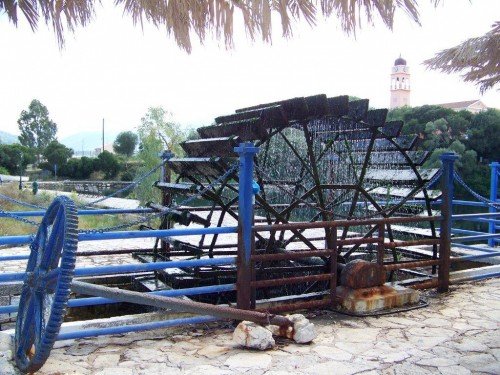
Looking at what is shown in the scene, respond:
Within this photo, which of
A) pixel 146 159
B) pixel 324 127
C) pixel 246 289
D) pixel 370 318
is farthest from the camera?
pixel 146 159

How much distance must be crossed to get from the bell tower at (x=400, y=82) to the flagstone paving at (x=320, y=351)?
77370 millimetres

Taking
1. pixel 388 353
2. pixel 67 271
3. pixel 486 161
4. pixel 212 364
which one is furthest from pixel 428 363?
pixel 486 161

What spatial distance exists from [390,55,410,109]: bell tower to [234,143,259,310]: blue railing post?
77.7 metres

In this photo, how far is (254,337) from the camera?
3.63 metres

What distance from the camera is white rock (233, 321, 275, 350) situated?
11.9 ft

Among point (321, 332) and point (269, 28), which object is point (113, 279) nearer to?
point (321, 332)

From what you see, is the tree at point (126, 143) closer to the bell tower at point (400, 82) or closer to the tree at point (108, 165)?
the tree at point (108, 165)

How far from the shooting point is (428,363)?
350cm

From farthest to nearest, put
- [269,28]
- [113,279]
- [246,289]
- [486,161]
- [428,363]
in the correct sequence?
[486,161], [113,279], [269,28], [246,289], [428,363]

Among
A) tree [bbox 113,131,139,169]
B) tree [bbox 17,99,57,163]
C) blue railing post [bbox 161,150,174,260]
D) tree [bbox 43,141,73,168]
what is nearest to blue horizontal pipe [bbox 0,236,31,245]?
blue railing post [bbox 161,150,174,260]

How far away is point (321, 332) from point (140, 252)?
288 cm

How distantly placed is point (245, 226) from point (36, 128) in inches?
2044

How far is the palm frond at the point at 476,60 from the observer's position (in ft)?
21.9

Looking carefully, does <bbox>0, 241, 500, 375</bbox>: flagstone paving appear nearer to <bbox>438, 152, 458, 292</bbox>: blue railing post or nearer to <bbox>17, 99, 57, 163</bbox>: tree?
<bbox>438, 152, 458, 292</bbox>: blue railing post
